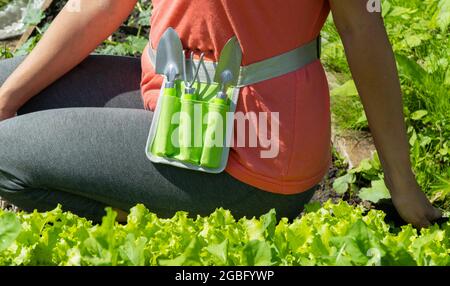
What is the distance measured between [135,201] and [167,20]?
0.51 m

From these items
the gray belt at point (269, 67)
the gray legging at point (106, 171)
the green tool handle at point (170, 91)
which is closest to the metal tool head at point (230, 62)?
the gray belt at point (269, 67)

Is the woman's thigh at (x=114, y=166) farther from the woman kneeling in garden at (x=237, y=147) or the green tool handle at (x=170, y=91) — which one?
the green tool handle at (x=170, y=91)

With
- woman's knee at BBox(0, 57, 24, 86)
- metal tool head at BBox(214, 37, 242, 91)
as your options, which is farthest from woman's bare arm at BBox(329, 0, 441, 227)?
woman's knee at BBox(0, 57, 24, 86)

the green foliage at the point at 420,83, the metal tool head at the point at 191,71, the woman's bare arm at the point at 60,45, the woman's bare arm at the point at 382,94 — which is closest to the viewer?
the woman's bare arm at the point at 382,94

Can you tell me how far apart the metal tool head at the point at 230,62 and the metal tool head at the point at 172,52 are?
0.12 meters

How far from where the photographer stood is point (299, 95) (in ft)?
8.59

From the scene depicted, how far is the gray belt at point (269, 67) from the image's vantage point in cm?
260

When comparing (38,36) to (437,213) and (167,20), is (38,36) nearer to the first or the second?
(167,20)

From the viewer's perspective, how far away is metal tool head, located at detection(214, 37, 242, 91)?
2570mm

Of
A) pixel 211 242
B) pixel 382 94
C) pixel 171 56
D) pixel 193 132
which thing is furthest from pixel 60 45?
pixel 211 242

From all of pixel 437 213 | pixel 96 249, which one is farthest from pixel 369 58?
pixel 96 249

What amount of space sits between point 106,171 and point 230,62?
1.50 ft

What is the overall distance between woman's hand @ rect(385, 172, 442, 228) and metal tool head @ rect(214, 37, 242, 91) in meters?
0.54

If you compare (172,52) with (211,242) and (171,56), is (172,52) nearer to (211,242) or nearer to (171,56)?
(171,56)
